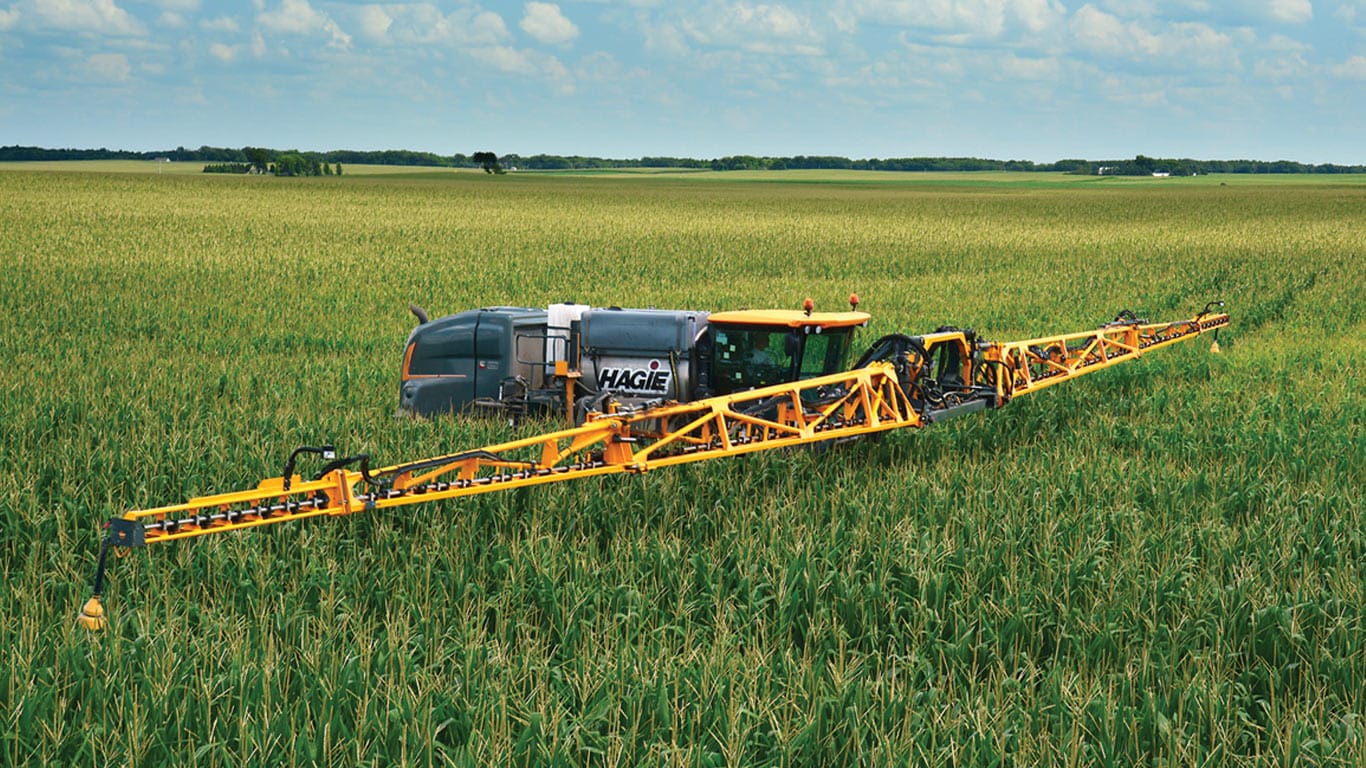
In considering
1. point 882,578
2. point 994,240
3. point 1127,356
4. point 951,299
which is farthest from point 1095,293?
point 882,578

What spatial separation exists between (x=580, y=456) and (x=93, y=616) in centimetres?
426

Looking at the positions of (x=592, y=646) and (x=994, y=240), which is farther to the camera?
(x=994, y=240)

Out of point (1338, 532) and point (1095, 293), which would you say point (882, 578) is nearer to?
point (1338, 532)

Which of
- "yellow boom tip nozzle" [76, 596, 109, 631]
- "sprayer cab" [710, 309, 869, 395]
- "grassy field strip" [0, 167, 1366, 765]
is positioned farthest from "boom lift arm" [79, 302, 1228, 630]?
"grassy field strip" [0, 167, 1366, 765]

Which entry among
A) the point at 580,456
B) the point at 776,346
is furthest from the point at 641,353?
the point at 580,456

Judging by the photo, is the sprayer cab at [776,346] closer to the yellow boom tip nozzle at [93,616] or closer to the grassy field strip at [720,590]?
the grassy field strip at [720,590]

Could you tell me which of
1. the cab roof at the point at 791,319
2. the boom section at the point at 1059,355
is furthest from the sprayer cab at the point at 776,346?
the boom section at the point at 1059,355

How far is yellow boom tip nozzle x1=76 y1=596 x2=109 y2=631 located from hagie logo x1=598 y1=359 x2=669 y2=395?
692 cm

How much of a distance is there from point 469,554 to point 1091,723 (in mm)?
4385

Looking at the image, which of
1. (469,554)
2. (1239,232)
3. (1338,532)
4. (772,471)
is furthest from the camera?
(1239,232)

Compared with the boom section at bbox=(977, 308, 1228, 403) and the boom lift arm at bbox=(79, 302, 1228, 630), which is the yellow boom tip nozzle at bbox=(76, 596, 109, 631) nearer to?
the boom lift arm at bbox=(79, 302, 1228, 630)

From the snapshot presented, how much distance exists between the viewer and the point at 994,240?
4912 centimetres

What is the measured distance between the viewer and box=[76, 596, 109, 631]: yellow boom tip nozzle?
7.14 meters

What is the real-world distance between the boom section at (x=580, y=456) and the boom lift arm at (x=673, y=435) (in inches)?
0.5
